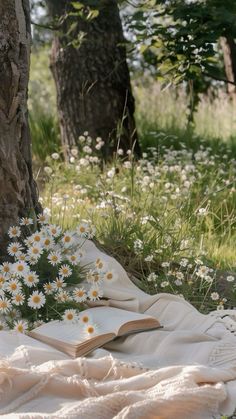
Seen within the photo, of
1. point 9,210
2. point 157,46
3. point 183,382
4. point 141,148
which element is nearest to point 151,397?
point 183,382

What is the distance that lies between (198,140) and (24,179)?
4.42 m

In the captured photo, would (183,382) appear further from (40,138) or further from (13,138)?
(40,138)

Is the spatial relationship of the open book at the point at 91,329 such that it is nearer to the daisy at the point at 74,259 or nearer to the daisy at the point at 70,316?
the daisy at the point at 70,316

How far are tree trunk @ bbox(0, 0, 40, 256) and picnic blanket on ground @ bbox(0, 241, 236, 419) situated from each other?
0.81m

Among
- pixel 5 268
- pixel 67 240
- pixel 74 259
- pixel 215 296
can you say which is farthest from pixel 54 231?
pixel 215 296

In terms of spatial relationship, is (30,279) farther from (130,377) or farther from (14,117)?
(14,117)

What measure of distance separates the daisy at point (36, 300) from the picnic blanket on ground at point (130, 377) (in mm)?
195

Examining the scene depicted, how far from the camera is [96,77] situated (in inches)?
275

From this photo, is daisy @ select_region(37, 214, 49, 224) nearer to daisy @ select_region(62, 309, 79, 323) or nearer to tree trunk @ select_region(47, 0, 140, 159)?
daisy @ select_region(62, 309, 79, 323)

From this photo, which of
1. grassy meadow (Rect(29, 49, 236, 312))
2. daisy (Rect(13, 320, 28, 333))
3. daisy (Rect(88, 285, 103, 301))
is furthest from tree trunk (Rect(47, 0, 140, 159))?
daisy (Rect(13, 320, 28, 333))

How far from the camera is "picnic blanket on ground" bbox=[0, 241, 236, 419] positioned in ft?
9.62

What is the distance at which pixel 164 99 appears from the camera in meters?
9.88

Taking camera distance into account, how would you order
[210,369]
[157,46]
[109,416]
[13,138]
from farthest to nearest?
[157,46]
[13,138]
[210,369]
[109,416]

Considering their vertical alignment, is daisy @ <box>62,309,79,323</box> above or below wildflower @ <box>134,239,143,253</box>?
below
